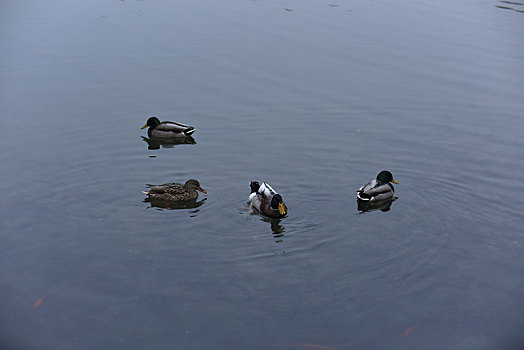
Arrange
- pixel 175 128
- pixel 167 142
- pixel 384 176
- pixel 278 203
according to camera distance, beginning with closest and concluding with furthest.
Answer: pixel 278 203 < pixel 384 176 < pixel 167 142 < pixel 175 128

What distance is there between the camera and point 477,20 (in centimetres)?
2606

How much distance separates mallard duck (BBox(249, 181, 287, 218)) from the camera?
11.5m

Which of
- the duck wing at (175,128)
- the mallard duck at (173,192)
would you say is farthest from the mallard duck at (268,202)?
the duck wing at (175,128)

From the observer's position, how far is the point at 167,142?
595 inches

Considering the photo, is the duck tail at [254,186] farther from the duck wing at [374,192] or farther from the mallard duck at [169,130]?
the mallard duck at [169,130]

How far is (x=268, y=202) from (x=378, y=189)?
7.16ft

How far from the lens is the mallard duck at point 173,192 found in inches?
470

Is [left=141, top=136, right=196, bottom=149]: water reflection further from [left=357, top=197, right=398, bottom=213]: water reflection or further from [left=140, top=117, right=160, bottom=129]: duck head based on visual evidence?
[left=357, top=197, right=398, bottom=213]: water reflection

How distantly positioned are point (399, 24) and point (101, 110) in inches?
536

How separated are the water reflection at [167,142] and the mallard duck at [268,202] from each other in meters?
3.68

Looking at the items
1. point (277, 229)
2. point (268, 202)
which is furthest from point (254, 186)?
point (277, 229)

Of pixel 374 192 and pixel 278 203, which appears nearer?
pixel 278 203

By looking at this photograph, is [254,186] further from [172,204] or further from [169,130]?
[169,130]

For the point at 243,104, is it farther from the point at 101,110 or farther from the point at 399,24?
the point at 399,24
